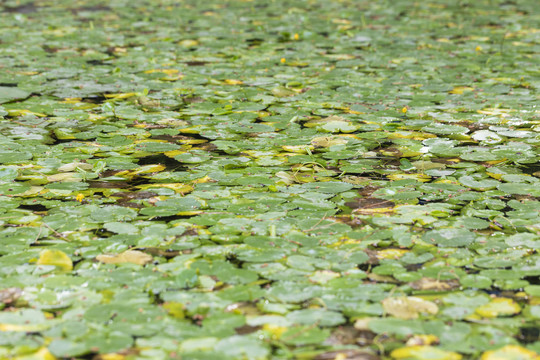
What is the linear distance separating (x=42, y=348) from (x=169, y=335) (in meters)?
0.27

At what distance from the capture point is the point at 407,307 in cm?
167

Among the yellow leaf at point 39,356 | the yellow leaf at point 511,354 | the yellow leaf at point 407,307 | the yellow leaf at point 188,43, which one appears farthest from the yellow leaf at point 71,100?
the yellow leaf at point 511,354

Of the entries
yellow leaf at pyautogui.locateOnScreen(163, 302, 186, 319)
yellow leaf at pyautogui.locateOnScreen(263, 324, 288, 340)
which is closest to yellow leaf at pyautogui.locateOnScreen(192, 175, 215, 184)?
yellow leaf at pyautogui.locateOnScreen(163, 302, 186, 319)

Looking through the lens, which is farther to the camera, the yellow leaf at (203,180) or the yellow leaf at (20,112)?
the yellow leaf at (20,112)

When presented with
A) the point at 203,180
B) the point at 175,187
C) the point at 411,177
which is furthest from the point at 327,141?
the point at 175,187

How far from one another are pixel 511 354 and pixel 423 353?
0.18m

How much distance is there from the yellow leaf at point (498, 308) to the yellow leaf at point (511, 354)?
149 mm

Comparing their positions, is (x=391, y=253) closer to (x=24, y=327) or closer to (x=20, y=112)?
(x=24, y=327)

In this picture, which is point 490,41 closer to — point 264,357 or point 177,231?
point 177,231

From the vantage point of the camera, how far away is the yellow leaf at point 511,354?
1.48 metres

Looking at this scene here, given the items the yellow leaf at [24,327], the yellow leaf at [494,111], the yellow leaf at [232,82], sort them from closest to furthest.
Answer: the yellow leaf at [24,327] < the yellow leaf at [494,111] < the yellow leaf at [232,82]

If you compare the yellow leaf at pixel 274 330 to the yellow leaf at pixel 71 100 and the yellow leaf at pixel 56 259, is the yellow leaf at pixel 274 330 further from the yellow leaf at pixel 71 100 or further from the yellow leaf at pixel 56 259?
the yellow leaf at pixel 71 100

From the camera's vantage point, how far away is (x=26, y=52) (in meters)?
4.54

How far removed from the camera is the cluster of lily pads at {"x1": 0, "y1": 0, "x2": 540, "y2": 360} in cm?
160
